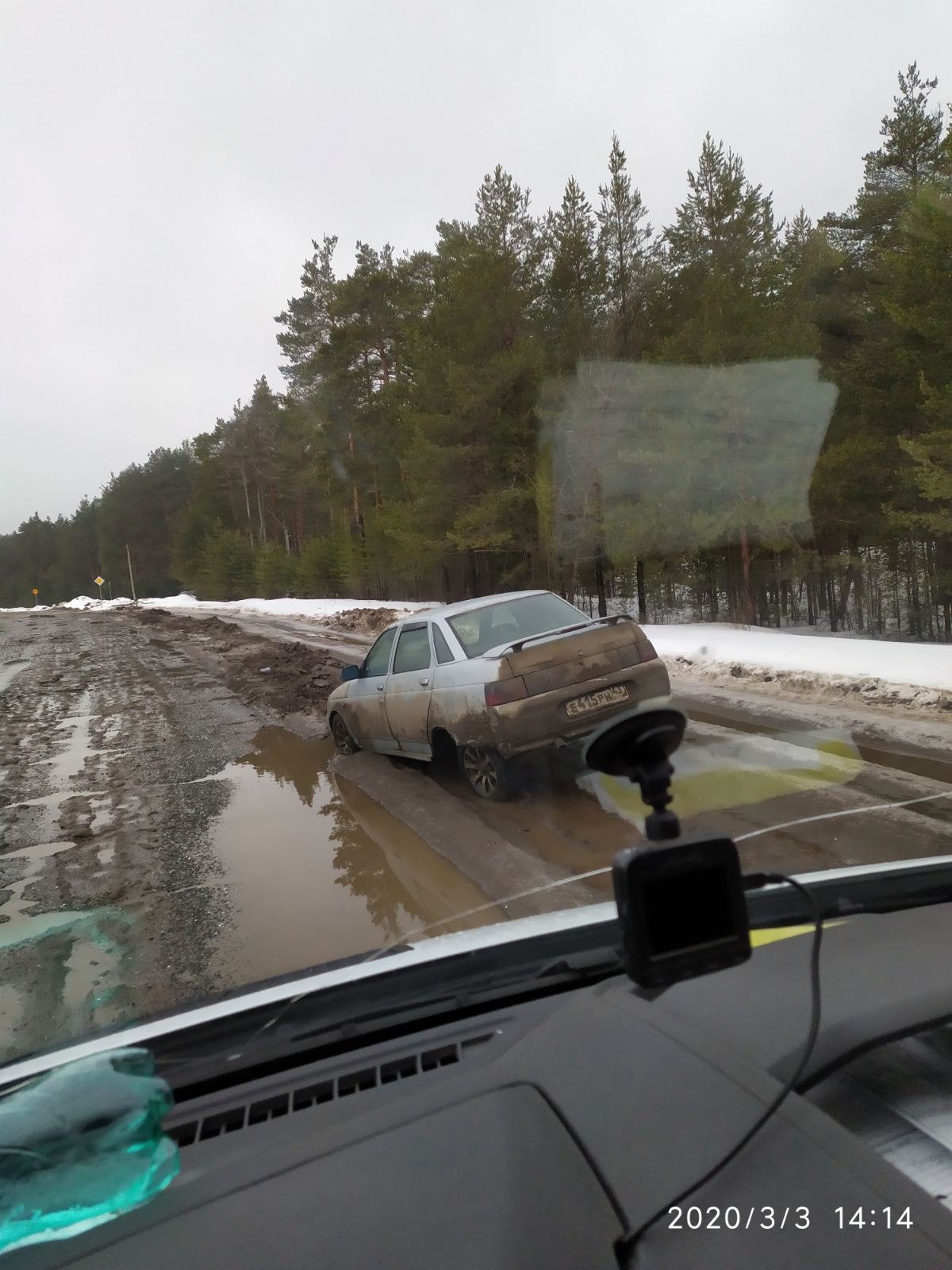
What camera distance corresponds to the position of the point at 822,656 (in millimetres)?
11180

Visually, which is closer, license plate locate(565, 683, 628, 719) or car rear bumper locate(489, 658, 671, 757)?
car rear bumper locate(489, 658, 671, 757)

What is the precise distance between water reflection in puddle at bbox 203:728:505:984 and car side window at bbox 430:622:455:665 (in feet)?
4.21

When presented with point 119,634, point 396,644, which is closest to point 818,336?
point 396,644

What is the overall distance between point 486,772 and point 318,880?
1673 millimetres

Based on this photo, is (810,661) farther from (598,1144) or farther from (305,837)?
(598,1144)

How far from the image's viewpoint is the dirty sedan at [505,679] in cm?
597

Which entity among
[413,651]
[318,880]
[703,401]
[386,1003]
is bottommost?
[318,880]

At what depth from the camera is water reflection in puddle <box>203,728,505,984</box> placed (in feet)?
13.6

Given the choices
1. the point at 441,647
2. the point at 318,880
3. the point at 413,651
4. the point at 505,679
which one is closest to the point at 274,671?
the point at 413,651

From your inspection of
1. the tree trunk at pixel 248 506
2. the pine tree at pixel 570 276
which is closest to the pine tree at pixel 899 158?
the pine tree at pixel 570 276

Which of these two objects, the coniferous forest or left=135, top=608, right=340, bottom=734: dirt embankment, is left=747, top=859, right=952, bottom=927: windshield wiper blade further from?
the coniferous forest

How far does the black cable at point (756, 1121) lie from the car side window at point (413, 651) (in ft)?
17.5

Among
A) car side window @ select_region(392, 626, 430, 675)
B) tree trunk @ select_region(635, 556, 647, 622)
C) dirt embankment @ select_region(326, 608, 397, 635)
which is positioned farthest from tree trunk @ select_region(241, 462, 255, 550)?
car side window @ select_region(392, 626, 430, 675)

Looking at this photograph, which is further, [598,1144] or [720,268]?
[720,268]
